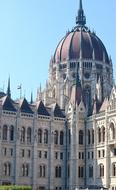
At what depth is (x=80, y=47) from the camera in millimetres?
140875

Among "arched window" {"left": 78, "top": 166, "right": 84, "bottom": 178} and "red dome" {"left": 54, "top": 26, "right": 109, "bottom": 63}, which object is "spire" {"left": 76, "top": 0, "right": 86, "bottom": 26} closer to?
"red dome" {"left": 54, "top": 26, "right": 109, "bottom": 63}

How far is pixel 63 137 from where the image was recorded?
372 ft

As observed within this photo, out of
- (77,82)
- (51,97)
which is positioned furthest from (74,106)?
(51,97)

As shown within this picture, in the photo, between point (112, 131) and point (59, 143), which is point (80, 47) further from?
point (112, 131)

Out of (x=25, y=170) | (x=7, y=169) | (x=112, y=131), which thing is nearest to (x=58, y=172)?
(x=25, y=170)

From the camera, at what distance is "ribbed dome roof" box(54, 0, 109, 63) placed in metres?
141

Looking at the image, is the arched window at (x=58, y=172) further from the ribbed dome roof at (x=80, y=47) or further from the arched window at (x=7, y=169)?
the ribbed dome roof at (x=80, y=47)

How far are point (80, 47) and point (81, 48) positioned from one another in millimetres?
456

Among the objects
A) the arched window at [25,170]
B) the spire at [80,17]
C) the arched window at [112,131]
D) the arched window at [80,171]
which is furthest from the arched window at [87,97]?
A: the spire at [80,17]

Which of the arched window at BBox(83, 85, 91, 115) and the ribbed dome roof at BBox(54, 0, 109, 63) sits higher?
the ribbed dome roof at BBox(54, 0, 109, 63)

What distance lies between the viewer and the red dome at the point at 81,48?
14100cm

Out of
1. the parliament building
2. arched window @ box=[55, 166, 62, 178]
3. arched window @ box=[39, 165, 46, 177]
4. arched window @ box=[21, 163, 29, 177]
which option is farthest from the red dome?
arched window @ box=[21, 163, 29, 177]

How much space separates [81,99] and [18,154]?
19.4 meters

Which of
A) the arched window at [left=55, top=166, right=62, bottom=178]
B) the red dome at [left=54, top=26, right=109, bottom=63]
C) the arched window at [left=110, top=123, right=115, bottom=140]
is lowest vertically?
the arched window at [left=55, top=166, right=62, bottom=178]
